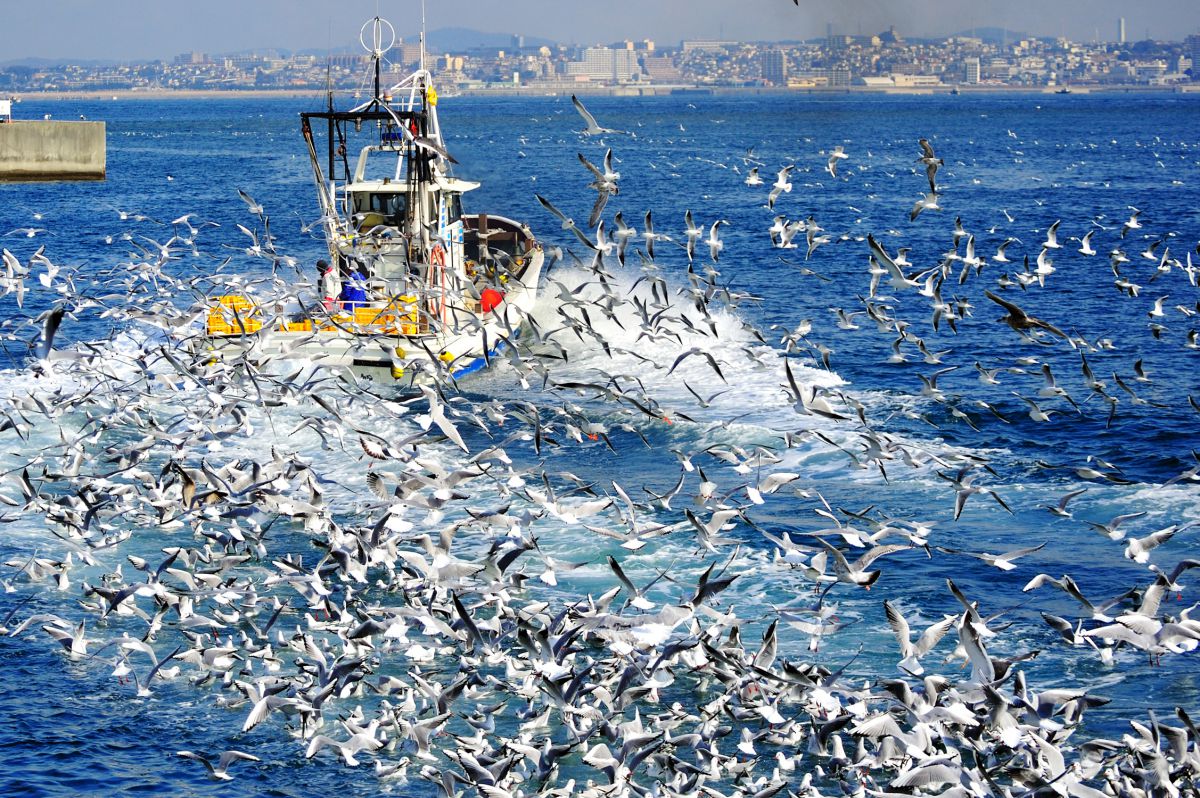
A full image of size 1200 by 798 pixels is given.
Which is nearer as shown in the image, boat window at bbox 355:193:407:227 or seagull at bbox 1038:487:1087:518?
seagull at bbox 1038:487:1087:518

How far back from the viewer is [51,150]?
58781 mm

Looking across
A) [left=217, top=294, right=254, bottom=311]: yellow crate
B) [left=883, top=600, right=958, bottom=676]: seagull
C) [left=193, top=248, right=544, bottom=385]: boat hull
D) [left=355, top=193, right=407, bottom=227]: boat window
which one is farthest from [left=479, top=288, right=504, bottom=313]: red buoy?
[left=883, top=600, right=958, bottom=676]: seagull

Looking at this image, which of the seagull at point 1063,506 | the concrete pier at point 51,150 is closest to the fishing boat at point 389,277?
the seagull at point 1063,506

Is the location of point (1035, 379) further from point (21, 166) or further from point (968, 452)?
point (21, 166)

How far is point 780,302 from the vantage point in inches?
1655

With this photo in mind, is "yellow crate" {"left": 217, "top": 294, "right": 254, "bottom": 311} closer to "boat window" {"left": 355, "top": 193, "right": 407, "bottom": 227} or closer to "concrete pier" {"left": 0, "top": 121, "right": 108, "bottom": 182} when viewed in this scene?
"boat window" {"left": 355, "top": 193, "right": 407, "bottom": 227}

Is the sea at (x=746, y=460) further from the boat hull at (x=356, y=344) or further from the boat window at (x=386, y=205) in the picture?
the boat window at (x=386, y=205)

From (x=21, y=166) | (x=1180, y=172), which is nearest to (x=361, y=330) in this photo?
(x=21, y=166)

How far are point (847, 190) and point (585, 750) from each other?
69.4m

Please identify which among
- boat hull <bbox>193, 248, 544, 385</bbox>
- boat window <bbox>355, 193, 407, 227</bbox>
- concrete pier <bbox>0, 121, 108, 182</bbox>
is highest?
concrete pier <bbox>0, 121, 108, 182</bbox>

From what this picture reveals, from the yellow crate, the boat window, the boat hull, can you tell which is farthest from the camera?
the boat window

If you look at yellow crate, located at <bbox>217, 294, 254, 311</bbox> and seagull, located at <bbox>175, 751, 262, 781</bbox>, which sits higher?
yellow crate, located at <bbox>217, 294, 254, 311</bbox>

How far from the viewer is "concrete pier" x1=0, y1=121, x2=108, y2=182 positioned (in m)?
57.4

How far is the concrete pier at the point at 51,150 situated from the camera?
57406 millimetres
